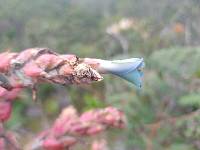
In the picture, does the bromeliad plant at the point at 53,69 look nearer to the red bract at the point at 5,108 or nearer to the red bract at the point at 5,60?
the red bract at the point at 5,60

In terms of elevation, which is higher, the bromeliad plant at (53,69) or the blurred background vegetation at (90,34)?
the bromeliad plant at (53,69)

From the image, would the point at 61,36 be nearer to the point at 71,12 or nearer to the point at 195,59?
the point at 71,12

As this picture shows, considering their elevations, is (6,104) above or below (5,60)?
below

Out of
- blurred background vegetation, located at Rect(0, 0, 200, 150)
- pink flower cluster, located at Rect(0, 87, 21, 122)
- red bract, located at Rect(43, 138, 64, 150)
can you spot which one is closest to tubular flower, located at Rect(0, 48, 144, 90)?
pink flower cluster, located at Rect(0, 87, 21, 122)

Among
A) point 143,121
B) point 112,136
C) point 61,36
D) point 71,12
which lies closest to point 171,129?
point 143,121

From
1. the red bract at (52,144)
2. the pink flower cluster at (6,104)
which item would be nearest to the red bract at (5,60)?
the pink flower cluster at (6,104)

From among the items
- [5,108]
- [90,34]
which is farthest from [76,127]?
[90,34]

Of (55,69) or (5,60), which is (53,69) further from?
(5,60)

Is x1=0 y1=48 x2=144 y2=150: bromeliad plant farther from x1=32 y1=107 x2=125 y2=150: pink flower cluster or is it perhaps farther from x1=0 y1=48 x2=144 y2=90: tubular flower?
x1=32 y1=107 x2=125 y2=150: pink flower cluster
